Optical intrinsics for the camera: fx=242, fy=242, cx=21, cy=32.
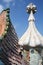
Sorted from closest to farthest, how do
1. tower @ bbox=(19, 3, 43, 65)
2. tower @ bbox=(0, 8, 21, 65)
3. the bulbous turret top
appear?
1. tower @ bbox=(19, 3, 43, 65)
2. the bulbous turret top
3. tower @ bbox=(0, 8, 21, 65)

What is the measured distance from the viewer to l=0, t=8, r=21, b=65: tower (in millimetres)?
11597

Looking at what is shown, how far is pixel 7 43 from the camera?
12.5 m

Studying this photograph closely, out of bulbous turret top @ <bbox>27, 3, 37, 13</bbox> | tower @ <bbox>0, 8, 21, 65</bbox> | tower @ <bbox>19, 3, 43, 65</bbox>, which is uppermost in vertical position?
tower @ <bbox>0, 8, 21, 65</bbox>

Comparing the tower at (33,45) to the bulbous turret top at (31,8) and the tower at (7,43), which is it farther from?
the tower at (7,43)

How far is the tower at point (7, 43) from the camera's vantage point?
11.6 metres

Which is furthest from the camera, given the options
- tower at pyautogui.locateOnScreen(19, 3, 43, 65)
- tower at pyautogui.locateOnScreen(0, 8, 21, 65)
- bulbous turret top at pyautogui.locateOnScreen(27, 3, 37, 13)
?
tower at pyautogui.locateOnScreen(0, 8, 21, 65)

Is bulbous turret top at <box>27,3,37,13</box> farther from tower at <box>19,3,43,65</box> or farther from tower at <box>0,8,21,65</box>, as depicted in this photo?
tower at <box>0,8,21,65</box>

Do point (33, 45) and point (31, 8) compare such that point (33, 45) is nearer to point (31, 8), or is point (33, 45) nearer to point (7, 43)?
point (31, 8)

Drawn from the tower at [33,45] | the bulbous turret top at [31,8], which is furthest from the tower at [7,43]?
the tower at [33,45]

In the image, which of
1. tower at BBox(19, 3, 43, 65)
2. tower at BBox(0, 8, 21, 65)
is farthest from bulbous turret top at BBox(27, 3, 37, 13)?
tower at BBox(0, 8, 21, 65)

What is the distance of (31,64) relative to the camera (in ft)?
19.0

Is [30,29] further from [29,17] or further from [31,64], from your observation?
[31,64]

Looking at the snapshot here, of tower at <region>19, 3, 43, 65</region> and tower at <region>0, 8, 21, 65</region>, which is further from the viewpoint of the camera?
tower at <region>0, 8, 21, 65</region>

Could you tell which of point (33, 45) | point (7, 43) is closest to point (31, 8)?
point (33, 45)
